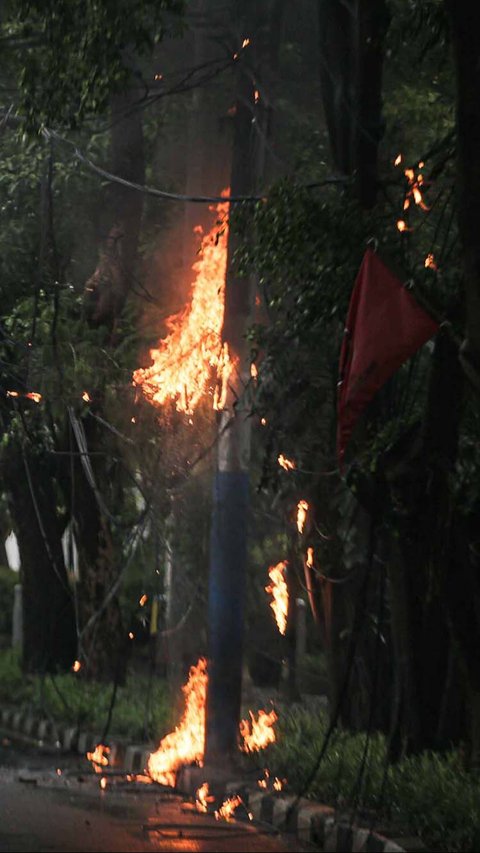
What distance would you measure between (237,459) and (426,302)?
4.26 m

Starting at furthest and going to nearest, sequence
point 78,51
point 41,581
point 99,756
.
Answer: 1. point 41,581
2. point 99,756
3. point 78,51

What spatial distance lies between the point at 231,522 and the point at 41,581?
7266mm

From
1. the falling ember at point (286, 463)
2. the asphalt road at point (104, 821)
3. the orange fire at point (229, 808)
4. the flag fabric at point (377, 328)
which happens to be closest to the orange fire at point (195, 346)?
the falling ember at point (286, 463)

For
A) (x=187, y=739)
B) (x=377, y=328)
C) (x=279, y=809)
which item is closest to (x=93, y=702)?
(x=187, y=739)

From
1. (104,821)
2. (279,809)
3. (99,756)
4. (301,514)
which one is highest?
(301,514)

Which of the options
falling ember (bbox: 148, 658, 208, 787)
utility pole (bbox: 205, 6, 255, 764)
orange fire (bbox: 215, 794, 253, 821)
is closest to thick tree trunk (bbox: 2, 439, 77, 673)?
falling ember (bbox: 148, 658, 208, 787)

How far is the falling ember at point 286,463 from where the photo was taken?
14.0 meters

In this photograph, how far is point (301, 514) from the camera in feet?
49.3

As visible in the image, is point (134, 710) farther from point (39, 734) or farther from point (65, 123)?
point (65, 123)

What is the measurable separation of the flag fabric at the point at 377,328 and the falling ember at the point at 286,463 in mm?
3550

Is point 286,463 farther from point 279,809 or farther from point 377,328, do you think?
point 377,328

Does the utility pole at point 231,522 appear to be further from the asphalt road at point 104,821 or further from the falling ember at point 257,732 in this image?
the asphalt road at point 104,821

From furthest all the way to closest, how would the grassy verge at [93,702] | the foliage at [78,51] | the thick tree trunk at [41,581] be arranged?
1. the thick tree trunk at [41,581]
2. the grassy verge at [93,702]
3. the foliage at [78,51]

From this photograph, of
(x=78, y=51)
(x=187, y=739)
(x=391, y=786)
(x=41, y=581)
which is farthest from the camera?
(x=41, y=581)
